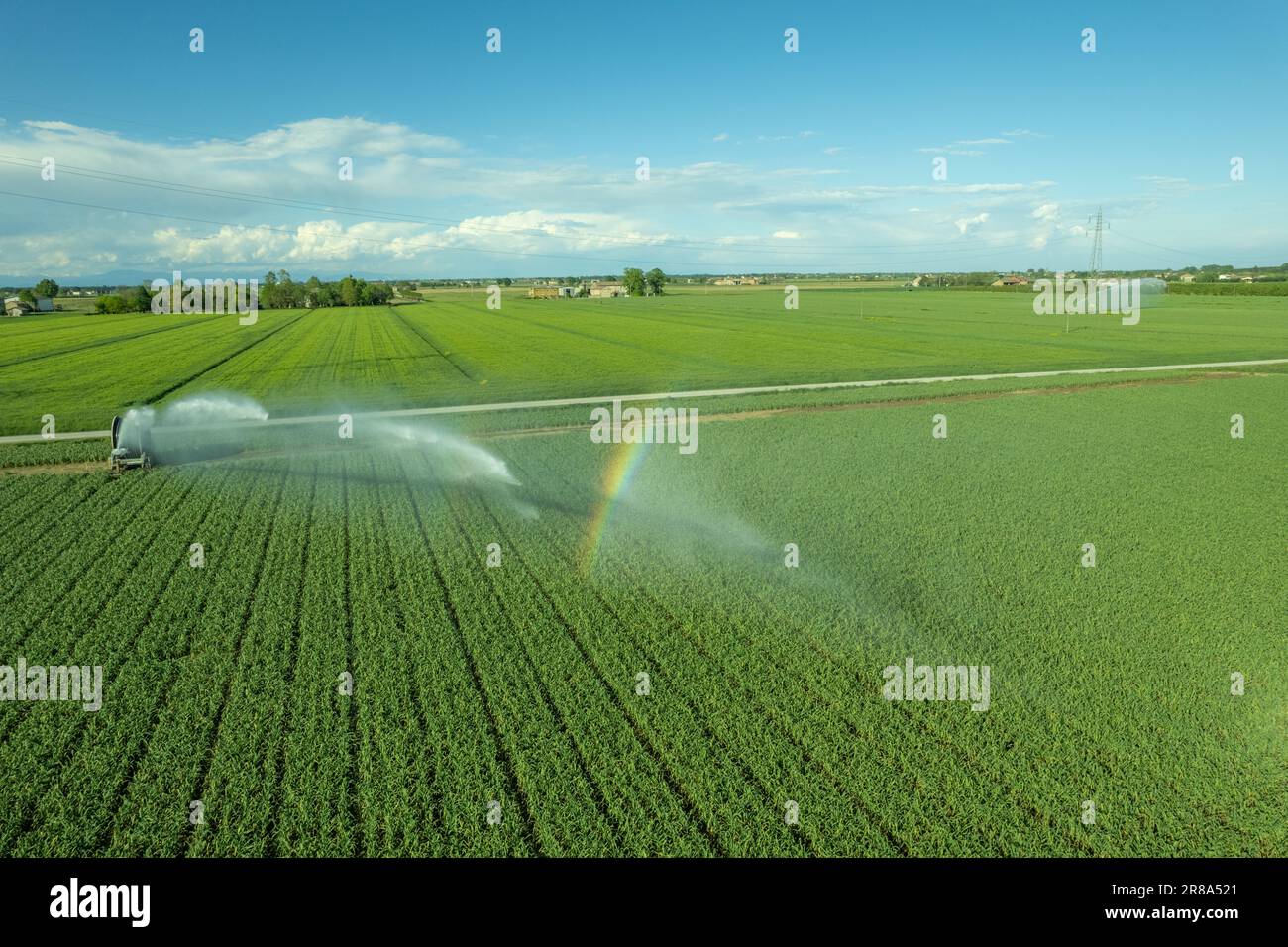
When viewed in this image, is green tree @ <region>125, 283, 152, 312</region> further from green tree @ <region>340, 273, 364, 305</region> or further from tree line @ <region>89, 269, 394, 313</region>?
green tree @ <region>340, 273, 364, 305</region>

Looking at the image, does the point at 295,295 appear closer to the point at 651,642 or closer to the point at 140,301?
the point at 140,301

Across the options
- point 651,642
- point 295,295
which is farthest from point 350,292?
point 651,642

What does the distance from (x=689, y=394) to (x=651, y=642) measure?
2836 centimetres

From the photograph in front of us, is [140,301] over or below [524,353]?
over

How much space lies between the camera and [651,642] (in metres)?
12.8

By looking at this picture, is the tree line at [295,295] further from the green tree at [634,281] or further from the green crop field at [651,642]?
the green crop field at [651,642]

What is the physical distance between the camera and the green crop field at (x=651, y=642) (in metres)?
8.64

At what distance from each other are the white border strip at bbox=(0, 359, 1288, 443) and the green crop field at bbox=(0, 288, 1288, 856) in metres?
3.11

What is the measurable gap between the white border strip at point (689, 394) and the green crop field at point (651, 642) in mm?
3109

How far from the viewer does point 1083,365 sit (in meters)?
51.9

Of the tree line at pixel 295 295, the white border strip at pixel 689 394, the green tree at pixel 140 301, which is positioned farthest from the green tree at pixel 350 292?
the white border strip at pixel 689 394

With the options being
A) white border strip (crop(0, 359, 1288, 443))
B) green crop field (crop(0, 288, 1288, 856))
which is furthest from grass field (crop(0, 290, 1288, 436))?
green crop field (crop(0, 288, 1288, 856))
